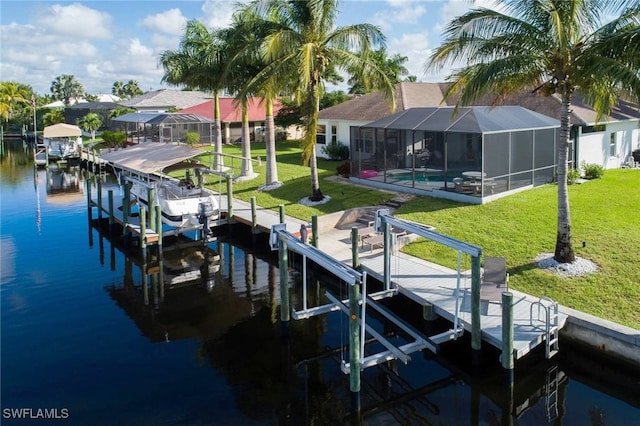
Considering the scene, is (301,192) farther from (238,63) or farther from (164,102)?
(164,102)

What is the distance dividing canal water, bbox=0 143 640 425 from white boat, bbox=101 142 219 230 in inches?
134

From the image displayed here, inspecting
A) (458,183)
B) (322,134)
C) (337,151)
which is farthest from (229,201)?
(322,134)

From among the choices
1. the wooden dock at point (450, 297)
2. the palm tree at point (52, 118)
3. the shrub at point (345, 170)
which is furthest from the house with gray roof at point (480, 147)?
the palm tree at point (52, 118)

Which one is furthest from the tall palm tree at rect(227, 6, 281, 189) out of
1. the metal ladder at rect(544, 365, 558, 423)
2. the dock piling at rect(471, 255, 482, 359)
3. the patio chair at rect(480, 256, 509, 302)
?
the metal ladder at rect(544, 365, 558, 423)

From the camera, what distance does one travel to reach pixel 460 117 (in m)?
23.7

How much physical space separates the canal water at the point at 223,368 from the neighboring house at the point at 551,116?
9403 millimetres

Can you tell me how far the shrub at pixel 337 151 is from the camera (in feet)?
123

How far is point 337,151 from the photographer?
37.4 metres

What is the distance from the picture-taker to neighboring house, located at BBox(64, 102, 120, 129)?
241ft

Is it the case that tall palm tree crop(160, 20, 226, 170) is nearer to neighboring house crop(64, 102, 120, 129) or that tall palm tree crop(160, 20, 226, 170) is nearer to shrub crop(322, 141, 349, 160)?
shrub crop(322, 141, 349, 160)

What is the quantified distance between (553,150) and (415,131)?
6.37 metres

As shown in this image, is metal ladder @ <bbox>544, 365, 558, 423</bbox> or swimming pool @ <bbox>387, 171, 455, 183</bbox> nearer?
metal ladder @ <bbox>544, 365, 558, 423</bbox>

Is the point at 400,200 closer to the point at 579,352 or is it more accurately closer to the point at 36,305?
the point at 579,352

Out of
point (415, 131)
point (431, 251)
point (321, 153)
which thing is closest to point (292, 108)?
point (321, 153)
